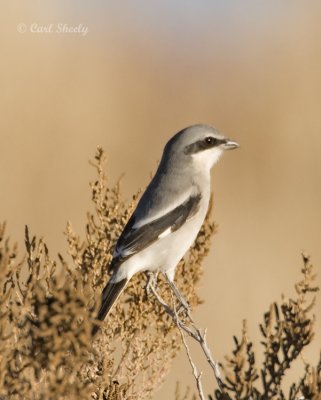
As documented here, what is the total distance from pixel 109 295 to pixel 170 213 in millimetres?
765

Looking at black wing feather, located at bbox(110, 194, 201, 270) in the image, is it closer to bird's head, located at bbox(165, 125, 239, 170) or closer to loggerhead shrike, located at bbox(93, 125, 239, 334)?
loggerhead shrike, located at bbox(93, 125, 239, 334)

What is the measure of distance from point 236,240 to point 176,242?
5358 mm

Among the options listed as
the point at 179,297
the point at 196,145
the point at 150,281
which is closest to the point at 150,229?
the point at 150,281

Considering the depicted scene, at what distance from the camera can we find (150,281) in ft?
15.1

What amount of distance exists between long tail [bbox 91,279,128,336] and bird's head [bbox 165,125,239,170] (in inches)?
45.5

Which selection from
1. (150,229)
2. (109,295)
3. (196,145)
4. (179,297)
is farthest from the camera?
(196,145)

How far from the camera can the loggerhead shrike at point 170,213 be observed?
443cm

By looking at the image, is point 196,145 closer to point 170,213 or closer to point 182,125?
point 170,213

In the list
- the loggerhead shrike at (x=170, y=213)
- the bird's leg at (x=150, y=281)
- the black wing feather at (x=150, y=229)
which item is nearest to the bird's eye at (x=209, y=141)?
the loggerhead shrike at (x=170, y=213)

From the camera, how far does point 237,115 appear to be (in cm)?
1323

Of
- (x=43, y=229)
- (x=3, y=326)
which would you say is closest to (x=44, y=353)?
(x=3, y=326)
